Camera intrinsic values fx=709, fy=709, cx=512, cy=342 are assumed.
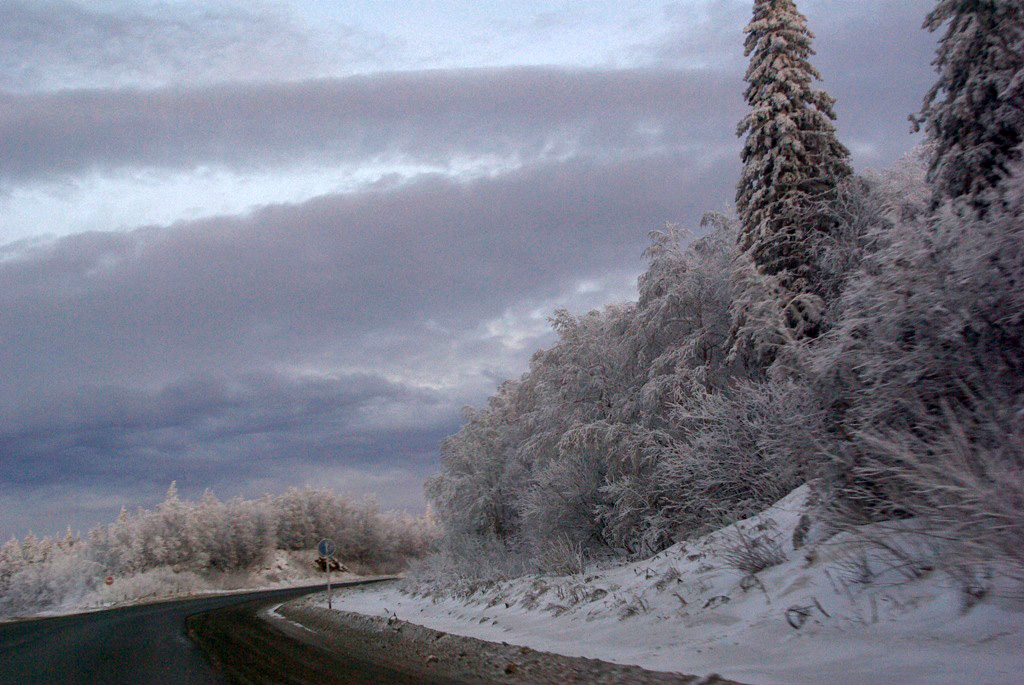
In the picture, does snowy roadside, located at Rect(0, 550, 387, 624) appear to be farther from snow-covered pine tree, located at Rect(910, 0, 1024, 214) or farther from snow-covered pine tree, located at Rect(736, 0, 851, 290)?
snow-covered pine tree, located at Rect(910, 0, 1024, 214)

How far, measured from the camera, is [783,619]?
26.3 feet

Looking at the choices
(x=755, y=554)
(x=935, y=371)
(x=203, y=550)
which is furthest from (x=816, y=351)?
(x=203, y=550)

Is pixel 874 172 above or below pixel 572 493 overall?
above

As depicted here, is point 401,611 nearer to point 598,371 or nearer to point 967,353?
point 598,371

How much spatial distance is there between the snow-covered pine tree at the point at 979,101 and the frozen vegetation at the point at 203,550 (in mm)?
50001

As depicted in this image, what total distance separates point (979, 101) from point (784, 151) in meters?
6.44

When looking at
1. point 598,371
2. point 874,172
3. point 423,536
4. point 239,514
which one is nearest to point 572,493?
point 598,371

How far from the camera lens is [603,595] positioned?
12898 mm

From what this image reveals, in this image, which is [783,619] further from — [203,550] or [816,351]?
[203,550]

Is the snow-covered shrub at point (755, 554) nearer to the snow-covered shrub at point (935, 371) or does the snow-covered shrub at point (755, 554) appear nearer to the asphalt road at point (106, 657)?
the snow-covered shrub at point (935, 371)

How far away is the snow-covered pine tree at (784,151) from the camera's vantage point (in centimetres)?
2041

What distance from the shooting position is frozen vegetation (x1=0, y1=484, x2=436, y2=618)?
190 ft

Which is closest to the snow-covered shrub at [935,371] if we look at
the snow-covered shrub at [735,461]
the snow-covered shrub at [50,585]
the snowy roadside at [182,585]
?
the snow-covered shrub at [735,461]

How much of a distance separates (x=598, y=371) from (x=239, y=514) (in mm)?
71495
